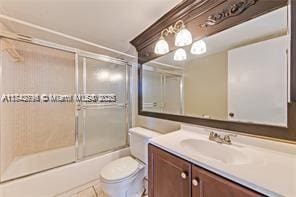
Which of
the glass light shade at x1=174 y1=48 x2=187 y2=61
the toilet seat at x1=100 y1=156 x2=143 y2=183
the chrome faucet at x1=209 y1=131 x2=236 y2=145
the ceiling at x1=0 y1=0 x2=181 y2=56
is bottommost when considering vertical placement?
the toilet seat at x1=100 y1=156 x2=143 y2=183

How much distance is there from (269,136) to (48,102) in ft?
8.80

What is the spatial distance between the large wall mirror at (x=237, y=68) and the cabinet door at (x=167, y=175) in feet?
1.73

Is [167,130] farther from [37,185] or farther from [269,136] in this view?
[37,185]

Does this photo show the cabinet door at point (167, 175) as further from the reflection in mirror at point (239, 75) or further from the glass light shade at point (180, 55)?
the glass light shade at point (180, 55)

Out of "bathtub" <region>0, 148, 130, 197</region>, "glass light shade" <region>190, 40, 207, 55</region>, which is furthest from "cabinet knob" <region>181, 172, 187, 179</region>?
"bathtub" <region>0, 148, 130, 197</region>

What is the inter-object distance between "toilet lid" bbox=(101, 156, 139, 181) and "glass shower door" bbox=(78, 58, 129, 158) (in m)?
0.65

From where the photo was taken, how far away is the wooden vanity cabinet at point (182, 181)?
0.70m

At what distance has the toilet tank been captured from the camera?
1.76 metres

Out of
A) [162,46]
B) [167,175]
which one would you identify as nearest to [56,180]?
[167,175]

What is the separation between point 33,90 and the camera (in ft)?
7.48

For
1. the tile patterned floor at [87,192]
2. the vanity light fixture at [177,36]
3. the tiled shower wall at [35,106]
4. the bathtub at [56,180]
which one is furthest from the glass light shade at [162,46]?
the tile patterned floor at [87,192]

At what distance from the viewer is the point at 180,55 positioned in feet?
5.62

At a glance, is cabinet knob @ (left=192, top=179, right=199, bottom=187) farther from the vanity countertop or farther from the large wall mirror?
the large wall mirror

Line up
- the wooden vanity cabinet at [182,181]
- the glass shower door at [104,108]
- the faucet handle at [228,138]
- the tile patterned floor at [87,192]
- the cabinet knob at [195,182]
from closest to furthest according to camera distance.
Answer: the wooden vanity cabinet at [182,181]
the cabinet knob at [195,182]
the faucet handle at [228,138]
the tile patterned floor at [87,192]
the glass shower door at [104,108]
